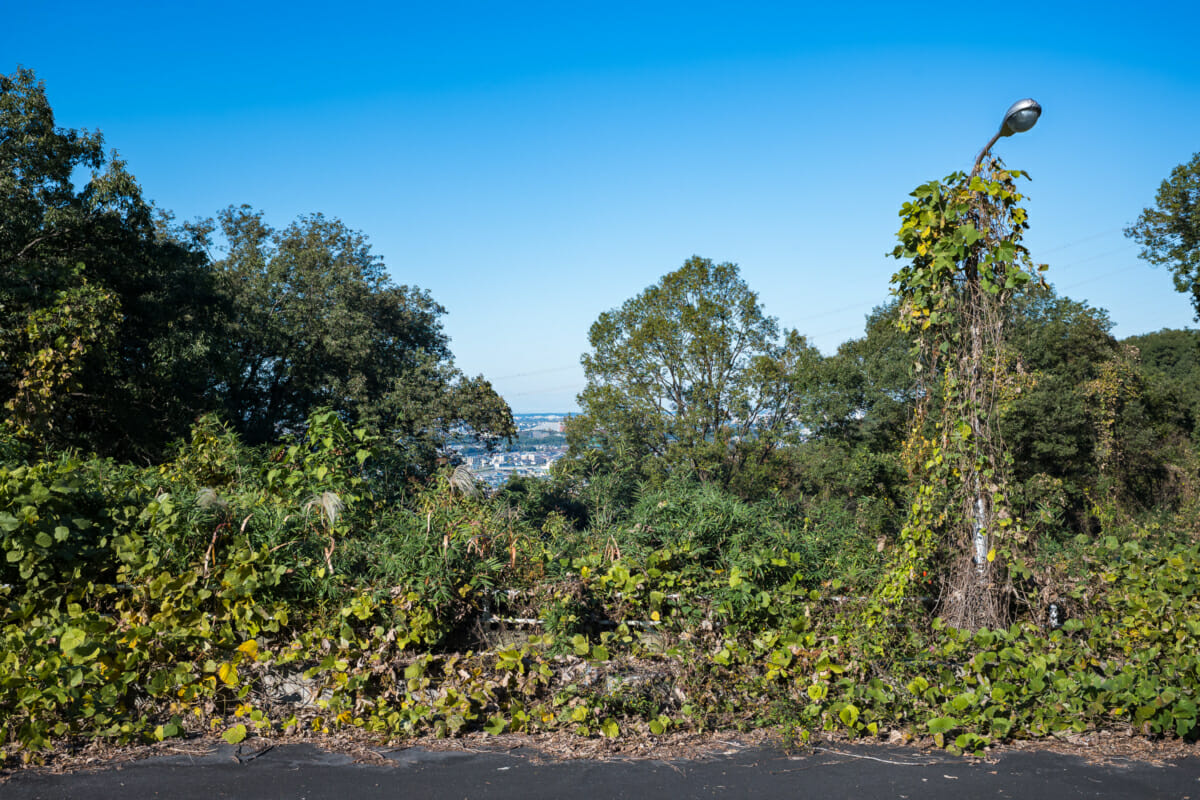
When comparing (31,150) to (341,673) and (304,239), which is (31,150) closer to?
(304,239)

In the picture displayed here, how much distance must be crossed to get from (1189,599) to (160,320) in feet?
51.7

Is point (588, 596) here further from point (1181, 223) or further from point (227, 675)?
point (1181, 223)

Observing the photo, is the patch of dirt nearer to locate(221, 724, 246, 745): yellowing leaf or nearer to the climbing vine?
locate(221, 724, 246, 745): yellowing leaf

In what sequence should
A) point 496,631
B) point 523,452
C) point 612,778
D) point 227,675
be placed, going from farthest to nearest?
point 523,452
point 496,631
point 227,675
point 612,778

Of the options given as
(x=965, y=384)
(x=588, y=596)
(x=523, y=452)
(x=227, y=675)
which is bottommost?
(x=227, y=675)

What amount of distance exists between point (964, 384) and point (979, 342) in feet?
0.87

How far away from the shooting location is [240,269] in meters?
21.9

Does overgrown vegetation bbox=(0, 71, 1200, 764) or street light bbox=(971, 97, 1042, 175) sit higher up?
street light bbox=(971, 97, 1042, 175)

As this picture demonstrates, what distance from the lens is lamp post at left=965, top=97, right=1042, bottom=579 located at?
4469 mm

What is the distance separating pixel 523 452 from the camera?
35.8 ft

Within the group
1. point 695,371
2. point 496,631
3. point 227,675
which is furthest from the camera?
point 695,371

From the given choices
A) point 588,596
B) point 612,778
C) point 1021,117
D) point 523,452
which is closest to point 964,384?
point 1021,117

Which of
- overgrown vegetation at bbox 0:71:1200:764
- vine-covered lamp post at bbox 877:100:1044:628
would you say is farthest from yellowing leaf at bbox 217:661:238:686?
vine-covered lamp post at bbox 877:100:1044:628

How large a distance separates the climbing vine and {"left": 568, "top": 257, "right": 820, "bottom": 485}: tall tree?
2044 centimetres
